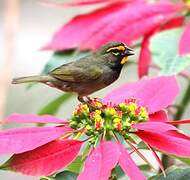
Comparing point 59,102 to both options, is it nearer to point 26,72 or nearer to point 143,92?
point 143,92

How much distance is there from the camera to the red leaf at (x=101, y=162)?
2.80 ft

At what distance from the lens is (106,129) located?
3.17ft

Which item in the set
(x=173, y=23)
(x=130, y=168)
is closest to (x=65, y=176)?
(x=130, y=168)

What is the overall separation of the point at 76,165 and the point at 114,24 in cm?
41

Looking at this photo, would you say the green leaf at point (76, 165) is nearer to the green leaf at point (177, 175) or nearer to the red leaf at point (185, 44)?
the green leaf at point (177, 175)

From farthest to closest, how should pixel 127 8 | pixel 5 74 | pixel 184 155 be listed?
pixel 5 74 < pixel 127 8 < pixel 184 155

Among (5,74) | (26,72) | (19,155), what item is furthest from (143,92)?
(26,72)

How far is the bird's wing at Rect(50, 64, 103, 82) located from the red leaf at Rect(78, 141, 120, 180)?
0.47 m

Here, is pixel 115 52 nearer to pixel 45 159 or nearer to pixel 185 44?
pixel 185 44

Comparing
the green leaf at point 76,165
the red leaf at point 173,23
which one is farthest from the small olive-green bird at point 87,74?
the green leaf at point 76,165

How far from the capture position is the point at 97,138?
951 millimetres

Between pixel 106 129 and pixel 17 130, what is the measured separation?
11 cm

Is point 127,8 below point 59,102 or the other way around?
the other way around

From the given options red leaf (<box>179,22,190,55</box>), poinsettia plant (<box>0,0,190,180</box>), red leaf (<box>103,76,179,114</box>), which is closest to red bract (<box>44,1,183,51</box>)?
poinsettia plant (<box>0,0,190,180</box>)
